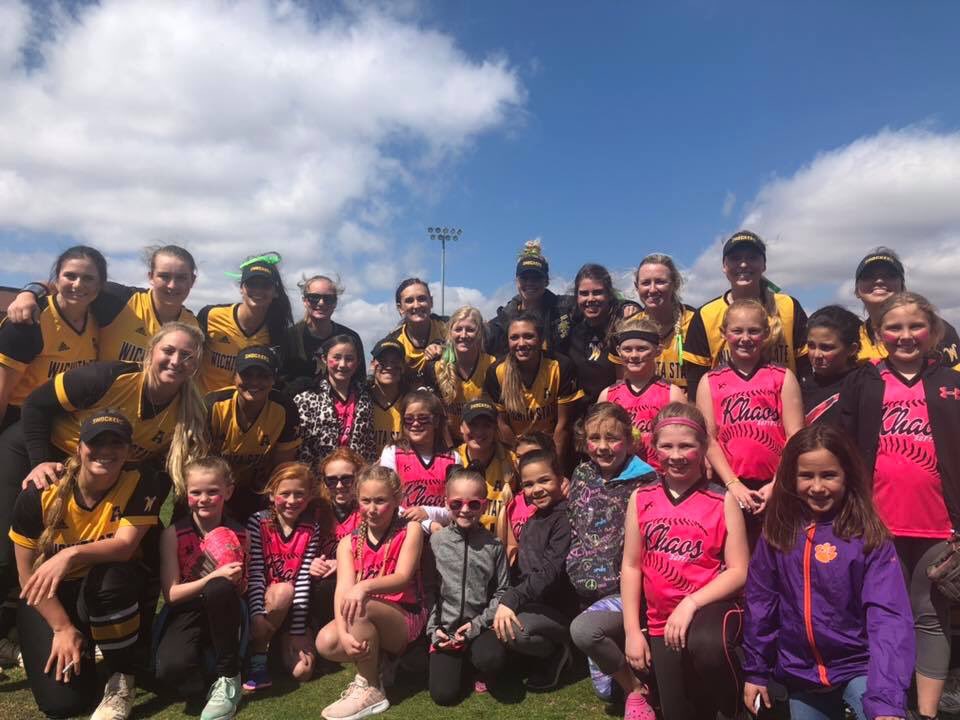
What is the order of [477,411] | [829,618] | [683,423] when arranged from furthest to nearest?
[477,411] < [683,423] < [829,618]

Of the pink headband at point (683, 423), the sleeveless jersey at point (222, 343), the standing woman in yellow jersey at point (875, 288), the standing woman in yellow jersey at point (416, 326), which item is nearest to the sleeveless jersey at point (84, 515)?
the sleeveless jersey at point (222, 343)

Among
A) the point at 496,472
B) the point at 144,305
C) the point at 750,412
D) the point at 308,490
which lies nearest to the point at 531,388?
the point at 496,472

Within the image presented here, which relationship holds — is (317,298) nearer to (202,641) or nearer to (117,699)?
(202,641)

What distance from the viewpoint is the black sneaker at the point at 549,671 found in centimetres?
426

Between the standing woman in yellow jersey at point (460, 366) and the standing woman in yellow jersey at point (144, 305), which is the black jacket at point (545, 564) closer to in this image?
the standing woman in yellow jersey at point (460, 366)

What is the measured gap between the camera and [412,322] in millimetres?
6445

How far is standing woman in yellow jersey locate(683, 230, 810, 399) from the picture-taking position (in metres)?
4.92

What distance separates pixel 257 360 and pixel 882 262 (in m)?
4.75

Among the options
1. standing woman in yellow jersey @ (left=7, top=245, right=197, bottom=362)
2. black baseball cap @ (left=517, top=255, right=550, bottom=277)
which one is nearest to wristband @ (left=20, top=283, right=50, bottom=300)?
standing woman in yellow jersey @ (left=7, top=245, right=197, bottom=362)

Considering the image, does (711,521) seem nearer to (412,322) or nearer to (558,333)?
(558,333)

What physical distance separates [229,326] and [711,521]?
4.34 m

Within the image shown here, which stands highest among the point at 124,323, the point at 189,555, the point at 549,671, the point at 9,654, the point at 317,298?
the point at 317,298

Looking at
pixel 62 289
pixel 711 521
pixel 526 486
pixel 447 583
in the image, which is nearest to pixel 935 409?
pixel 711 521

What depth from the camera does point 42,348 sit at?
480 cm
